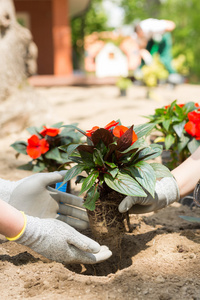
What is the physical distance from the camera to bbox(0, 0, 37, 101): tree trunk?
5305 mm

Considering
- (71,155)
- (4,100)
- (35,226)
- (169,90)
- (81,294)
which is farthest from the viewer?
(169,90)

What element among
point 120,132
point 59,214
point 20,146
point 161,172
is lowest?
point 59,214

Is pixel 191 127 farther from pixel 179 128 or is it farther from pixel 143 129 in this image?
pixel 143 129

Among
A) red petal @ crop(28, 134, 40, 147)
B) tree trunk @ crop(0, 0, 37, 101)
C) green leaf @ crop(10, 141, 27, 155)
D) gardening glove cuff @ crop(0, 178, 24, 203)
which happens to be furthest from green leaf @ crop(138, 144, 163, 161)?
tree trunk @ crop(0, 0, 37, 101)

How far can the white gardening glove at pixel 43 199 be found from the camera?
2.11 m

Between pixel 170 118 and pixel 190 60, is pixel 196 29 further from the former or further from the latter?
pixel 170 118

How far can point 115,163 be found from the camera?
75.9 inches

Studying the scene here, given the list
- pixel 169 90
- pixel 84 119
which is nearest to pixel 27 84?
pixel 84 119

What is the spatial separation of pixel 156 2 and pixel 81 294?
1906 cm

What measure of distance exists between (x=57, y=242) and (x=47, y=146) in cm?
110

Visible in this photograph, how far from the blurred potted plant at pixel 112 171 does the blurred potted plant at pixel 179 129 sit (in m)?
0.72

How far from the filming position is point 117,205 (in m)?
1.98

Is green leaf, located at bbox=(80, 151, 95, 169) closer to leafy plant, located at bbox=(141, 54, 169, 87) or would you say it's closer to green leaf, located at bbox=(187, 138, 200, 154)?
green leaf, located at bbox=(187, 138, 200, 154)

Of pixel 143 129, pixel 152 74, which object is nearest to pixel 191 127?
pixel 143 129
